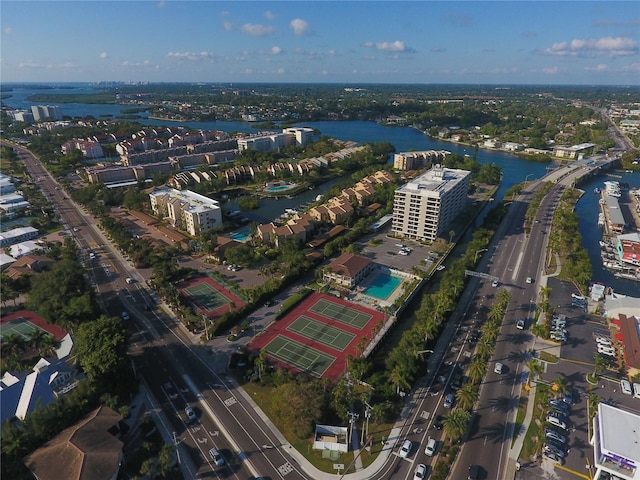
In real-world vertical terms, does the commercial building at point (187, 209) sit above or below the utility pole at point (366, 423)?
above

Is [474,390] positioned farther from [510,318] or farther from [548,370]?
[510,318]

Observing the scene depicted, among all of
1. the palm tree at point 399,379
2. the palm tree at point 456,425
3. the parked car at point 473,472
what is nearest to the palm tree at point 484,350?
the palm tree at point 399,379

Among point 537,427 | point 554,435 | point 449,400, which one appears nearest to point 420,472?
point 449,400

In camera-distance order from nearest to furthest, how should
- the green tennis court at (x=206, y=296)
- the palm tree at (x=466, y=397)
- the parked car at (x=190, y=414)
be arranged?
the palm tree at (x=466, y=397) < the parked car at (x=190, y=414) < the green tennis court at (x=206, y=296)

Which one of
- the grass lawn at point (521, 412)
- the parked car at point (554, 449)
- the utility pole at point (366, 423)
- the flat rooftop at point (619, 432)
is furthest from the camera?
the grass lawn at point (521, 412)

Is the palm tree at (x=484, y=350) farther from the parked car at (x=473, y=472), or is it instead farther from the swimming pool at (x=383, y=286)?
the swimming pool at (x=383, y=286)

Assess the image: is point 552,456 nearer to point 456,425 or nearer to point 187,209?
point 456,425

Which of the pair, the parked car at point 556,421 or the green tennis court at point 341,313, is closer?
the parked car at point 556,421
